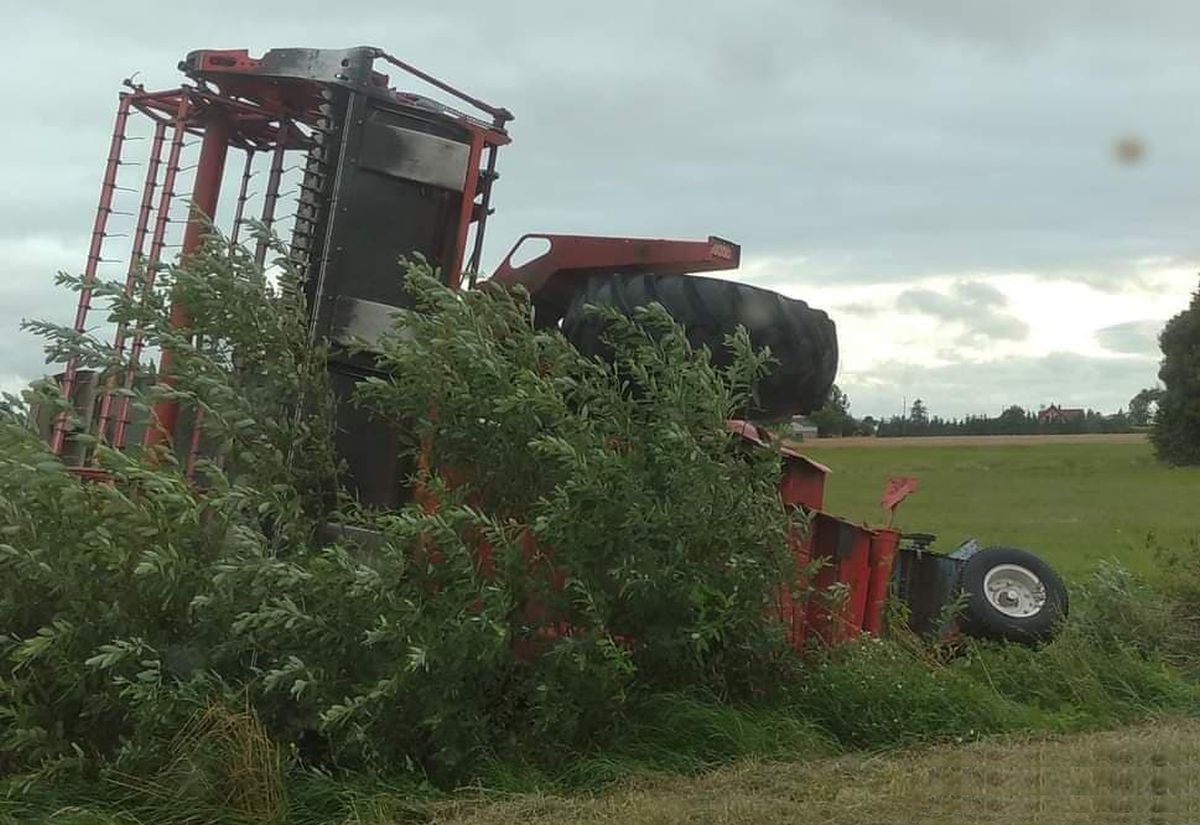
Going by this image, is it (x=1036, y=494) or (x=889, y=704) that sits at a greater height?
(x=1036, y=494)

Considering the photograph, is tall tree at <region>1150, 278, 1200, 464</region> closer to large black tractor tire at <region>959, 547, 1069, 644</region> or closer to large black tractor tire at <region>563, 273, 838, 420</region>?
large black tractor tire at <region>959, 547, 1069, 644</region>

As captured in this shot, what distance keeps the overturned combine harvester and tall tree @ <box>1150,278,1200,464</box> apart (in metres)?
54.4

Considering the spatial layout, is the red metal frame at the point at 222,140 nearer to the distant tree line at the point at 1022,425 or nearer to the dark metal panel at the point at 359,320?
the dark metal panel at the point at 359,320

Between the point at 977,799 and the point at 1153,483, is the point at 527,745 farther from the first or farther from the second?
the point at 1153,483

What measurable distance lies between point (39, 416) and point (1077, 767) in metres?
5.19

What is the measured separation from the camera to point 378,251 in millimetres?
6898

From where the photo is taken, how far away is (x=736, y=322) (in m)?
7.39

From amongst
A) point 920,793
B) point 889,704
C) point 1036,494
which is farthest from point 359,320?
point 1036,494

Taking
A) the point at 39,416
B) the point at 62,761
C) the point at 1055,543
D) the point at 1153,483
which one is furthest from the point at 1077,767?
the point at 1153,483

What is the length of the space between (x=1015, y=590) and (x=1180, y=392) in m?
56.4

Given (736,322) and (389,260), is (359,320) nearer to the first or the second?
(389,260)

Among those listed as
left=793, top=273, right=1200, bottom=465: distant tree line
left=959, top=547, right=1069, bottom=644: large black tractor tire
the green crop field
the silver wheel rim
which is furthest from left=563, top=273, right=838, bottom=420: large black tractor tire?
left=793, top=273, right=1200, bottom=465: distant tree line

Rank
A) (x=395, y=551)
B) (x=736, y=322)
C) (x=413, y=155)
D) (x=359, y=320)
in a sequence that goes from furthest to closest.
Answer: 1. (x=736, y=322)
2. (x=413, y=155)
3. (x=359, y=320)
4. (x=395, y=551)

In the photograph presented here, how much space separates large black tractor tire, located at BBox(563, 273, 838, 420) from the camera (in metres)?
7.34
